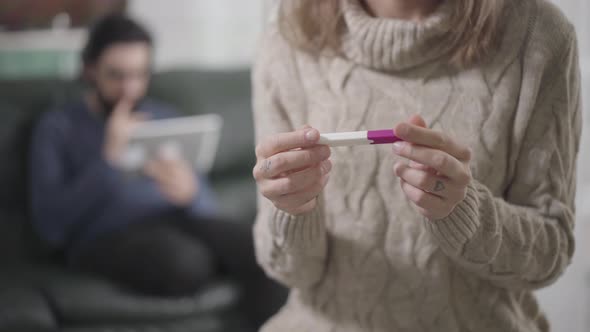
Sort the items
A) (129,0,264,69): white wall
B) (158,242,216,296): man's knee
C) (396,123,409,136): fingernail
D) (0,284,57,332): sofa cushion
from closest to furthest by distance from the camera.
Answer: (396,123,409,136): fingernail → (0,284,57,332): sofa cushion → (158,242,216,296): man's knee → (129,0,264,69): white wall

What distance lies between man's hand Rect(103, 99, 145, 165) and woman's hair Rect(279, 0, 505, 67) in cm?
122

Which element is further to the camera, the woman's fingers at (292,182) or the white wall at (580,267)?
the white wall at (580,267)

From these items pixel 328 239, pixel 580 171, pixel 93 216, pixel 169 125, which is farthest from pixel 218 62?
pixel 328 239

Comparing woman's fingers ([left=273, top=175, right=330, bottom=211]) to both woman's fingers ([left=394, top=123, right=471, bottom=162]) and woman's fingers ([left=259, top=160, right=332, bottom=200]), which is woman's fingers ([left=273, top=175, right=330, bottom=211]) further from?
woman's fingers ([left=394, top=123, right=471, bottom=162])

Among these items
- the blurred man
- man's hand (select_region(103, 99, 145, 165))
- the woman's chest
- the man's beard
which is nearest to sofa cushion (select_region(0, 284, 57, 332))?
the blurred man

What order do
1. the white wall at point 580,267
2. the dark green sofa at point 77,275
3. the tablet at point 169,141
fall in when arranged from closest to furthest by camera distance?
the white wall at point 580,267 → the dark green sofa at point 77,275 → the tablet at point 169,141

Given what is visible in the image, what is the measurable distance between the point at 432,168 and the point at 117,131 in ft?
4.95

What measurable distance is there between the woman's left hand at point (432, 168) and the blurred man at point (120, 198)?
1273 millimetres

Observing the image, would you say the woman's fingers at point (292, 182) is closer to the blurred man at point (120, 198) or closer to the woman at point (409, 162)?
the woman at point (409, 162)

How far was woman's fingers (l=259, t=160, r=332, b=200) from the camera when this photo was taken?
0.64 m

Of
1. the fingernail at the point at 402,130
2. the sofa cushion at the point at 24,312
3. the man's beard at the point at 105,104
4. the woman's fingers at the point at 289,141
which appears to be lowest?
the sofa cushion at the point at 24,312

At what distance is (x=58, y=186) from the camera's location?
1868 mm

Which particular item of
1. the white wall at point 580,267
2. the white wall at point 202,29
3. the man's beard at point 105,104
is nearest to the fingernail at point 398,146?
the white wall at point 580,267

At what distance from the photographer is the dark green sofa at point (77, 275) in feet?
5.40
